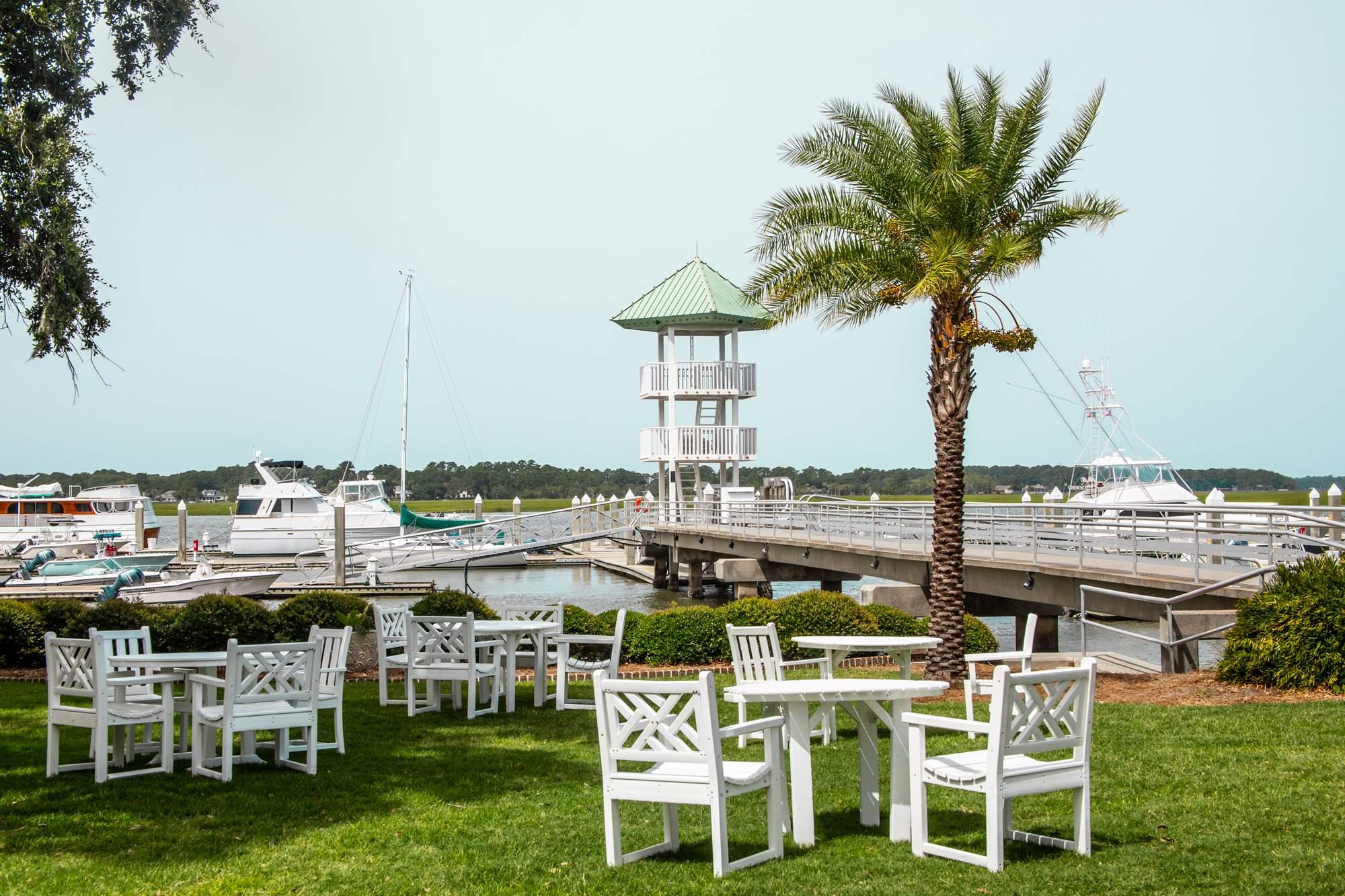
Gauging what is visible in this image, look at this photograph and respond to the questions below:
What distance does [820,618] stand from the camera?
53.3ft

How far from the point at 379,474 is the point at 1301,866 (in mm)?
97671

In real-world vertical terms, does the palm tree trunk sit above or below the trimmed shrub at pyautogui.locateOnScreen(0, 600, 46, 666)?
above

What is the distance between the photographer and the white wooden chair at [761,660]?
1019cm

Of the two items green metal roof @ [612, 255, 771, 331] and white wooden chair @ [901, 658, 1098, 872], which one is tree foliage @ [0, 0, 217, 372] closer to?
white wooden chair @ [901, 658, 1098, 872]

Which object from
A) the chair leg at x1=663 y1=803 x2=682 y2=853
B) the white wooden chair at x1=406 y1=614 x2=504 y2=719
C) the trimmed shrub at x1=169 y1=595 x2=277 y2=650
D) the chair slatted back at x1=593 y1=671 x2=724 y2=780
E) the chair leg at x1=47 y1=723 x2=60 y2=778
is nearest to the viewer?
the chair slatted back at x1=593 y1=671 x2=724 y2=780

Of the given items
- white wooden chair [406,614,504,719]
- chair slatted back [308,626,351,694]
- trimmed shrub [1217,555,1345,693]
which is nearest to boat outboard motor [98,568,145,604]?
white wooden chair [406,614,504,719]

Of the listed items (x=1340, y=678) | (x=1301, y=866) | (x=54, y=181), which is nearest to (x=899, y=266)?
(x=1340, y=678)

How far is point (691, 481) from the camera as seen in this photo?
4394 cm

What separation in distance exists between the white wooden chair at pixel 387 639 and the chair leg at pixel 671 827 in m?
5.68

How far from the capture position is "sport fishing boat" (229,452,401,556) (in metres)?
57.2

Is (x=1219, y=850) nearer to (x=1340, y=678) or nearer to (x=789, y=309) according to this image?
(x=1340, y=678)

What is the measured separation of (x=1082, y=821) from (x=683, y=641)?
9463 millimetres

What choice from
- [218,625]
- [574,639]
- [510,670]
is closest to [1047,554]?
[574,639]

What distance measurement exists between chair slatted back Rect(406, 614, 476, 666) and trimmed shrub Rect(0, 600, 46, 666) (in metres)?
7.22
